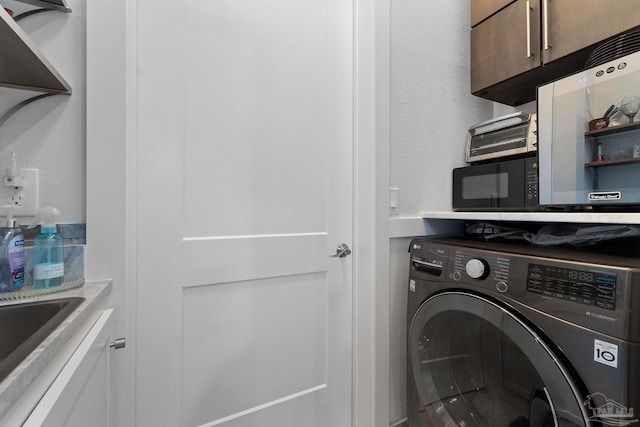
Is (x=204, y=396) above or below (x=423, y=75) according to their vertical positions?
below

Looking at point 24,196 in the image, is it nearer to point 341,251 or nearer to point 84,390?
point 84,390

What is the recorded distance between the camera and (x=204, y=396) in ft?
3.46

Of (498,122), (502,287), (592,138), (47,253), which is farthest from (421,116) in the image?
(47,253)

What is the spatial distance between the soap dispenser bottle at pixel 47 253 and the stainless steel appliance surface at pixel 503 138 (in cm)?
159

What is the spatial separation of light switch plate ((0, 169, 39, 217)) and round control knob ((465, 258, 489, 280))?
4.31ft

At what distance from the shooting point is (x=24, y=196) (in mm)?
807

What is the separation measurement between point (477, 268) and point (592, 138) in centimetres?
55

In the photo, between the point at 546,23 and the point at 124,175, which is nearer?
the point at 124,175

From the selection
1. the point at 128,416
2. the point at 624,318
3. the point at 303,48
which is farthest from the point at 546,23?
the point at 128,416

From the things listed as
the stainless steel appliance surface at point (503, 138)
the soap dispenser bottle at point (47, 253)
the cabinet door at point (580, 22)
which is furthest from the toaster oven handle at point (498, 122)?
the soap dispenser bottle at point (47, 253)

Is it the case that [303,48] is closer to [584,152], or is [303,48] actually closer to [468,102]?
[468,102]

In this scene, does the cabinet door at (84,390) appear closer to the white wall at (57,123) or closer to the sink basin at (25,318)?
the sink basin at (25,318)

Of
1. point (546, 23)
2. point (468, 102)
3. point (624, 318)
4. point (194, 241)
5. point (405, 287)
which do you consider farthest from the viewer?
point (468, 102)

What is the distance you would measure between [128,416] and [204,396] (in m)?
0.23
